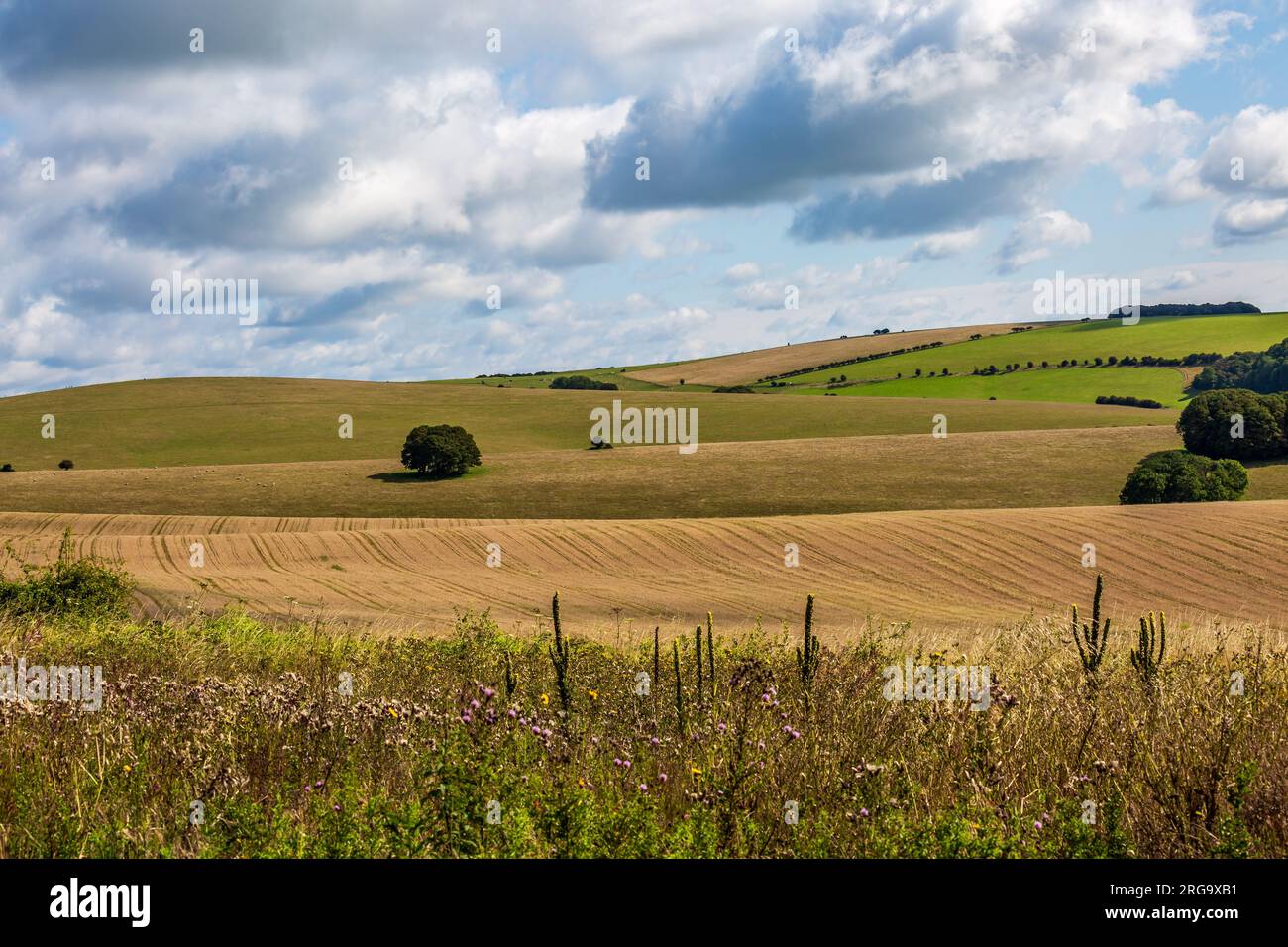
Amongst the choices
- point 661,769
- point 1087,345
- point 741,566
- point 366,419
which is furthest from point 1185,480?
point 1087,345

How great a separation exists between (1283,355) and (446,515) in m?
120

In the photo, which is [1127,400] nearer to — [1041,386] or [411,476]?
[1041,386]

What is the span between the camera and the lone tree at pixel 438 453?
276ft

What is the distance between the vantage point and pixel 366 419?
404 ft

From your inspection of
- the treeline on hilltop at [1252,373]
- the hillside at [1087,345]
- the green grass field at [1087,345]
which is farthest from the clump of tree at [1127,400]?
the green grass field at [1087,345]

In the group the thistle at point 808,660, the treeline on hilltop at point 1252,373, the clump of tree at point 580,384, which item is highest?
the clump of tree at point 580,384

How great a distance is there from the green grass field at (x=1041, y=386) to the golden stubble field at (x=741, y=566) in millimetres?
89423

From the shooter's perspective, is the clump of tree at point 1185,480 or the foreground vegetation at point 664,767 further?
the clump of tree at point 1185,480

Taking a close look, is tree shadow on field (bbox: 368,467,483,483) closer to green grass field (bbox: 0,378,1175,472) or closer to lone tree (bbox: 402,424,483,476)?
lone tree (bbox: 402,424,483,476)

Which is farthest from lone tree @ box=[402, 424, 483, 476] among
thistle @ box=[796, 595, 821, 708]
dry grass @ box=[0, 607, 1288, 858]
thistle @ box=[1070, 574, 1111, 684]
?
thistle @ box=[1070, 574, 1111, 684]

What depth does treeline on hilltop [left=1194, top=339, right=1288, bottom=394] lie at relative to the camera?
130500 mm

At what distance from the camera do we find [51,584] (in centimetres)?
2391

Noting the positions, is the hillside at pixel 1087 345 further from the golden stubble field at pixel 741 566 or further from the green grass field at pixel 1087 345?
the golden stubble field at pixel 741 566

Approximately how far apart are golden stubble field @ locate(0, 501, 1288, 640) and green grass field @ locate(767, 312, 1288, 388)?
115028 millimetres
